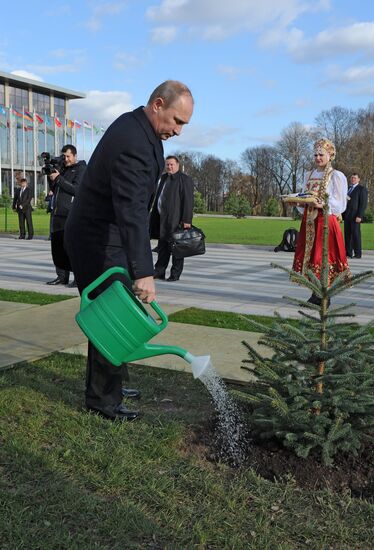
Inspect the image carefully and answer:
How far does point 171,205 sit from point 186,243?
0.83 m

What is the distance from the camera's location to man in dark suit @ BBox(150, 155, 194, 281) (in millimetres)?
9539

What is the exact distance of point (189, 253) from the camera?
9.07 metres

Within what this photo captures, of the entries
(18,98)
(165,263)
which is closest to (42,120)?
(18,98)

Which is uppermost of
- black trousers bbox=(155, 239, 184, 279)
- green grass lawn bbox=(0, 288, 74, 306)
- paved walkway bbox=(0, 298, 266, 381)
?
black trousers bbox=(155, 239, 184, 279)

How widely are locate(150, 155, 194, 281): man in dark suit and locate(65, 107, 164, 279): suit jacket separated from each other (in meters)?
6.12

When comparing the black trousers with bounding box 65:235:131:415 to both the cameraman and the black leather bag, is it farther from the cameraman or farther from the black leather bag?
the black leather bag

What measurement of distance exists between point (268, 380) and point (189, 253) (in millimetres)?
6014

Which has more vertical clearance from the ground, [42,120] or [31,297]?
[42,120]

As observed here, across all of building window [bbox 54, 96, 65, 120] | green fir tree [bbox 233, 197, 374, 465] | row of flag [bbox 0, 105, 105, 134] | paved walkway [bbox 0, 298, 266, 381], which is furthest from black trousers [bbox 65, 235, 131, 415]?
building window [bbox 54, 96, 65, 120]

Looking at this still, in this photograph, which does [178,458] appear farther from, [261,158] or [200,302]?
[261,158]

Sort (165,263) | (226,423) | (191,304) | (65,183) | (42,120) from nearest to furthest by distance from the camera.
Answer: (226,423), (191,304), (65,183), (165,263), (42,120)

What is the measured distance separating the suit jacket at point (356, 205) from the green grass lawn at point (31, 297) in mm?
8866

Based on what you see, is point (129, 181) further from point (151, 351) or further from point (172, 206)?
point (172, 206)

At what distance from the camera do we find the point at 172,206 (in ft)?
31.3
